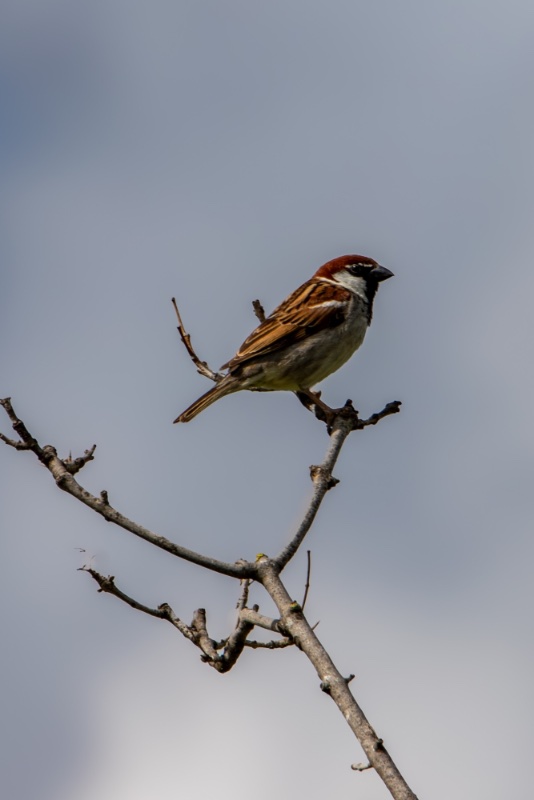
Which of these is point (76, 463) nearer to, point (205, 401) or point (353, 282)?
point (205, 401)

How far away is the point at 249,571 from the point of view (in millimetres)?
4004

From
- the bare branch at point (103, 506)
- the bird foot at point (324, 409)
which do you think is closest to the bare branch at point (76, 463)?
the bare branch at point (103, 506)

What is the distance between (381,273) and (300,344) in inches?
58.6

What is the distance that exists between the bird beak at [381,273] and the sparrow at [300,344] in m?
0.32

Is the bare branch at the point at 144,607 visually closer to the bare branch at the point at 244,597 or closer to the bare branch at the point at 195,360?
the bare branch at the point at 244,597

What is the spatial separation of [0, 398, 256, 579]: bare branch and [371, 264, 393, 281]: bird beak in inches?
225

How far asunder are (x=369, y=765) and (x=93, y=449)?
5.90 feet

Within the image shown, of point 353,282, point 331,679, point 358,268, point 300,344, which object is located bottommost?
point 331,679

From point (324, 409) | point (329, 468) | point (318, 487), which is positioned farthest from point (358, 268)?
point (318, 487)

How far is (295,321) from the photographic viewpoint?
8695mm

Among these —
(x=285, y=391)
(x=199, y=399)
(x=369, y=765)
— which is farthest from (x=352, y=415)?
(x=369, y=765)

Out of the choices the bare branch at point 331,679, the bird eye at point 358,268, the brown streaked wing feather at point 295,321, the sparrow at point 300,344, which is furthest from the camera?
the bird eye at point 358,268

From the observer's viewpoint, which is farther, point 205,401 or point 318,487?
point 205,401

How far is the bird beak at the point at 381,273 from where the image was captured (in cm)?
959
